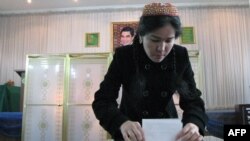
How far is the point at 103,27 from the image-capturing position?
595cm

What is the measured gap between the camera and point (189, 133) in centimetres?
86

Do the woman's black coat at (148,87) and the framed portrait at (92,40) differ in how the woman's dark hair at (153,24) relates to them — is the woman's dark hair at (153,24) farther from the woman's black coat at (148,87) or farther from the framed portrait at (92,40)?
the framed portrait at (92,40)

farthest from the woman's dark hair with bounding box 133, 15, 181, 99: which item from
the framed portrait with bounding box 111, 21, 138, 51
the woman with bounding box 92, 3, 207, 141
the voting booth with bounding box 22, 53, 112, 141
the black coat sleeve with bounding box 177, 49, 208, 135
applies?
the framed portrait with bounding box 111, 21, 138, 51

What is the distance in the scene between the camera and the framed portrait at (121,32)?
578cm

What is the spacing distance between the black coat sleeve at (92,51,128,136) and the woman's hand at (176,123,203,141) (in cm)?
19

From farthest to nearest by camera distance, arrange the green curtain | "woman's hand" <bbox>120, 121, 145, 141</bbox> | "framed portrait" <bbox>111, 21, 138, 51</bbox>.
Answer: "framed portrait" <bbox>111, 21, 138, 51</bbox>, the green curtain, "woman's hand" <bbox>120, 121, 145, 141</bbox>

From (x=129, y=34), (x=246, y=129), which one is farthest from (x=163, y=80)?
(x=129, y=34)

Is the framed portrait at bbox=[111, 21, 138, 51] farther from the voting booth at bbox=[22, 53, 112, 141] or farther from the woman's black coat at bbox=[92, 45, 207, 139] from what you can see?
the woman's black coat at bbox=[92, 45, 207, 139]

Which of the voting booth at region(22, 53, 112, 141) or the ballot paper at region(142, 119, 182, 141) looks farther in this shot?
→ the voting booth at region(22, 53, 112, 141)

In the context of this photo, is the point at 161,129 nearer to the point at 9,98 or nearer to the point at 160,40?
the point at 160,40

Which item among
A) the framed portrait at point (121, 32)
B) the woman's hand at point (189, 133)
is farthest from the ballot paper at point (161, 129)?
the framed portrait at point (121, 32)

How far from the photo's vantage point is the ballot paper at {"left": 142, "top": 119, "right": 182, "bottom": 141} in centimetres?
84

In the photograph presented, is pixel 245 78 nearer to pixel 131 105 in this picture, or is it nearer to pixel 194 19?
pixel 194 19

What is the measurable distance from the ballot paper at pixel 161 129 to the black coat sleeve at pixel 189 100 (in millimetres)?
125
